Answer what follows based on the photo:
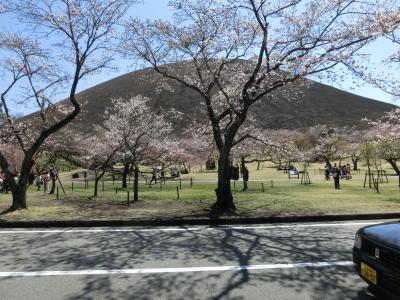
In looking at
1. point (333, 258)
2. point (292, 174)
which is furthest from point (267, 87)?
point (292, 174)

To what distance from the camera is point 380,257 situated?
434cm

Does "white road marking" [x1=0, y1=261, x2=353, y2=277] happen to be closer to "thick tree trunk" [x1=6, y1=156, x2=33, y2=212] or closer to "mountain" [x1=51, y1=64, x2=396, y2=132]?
"thick tree trunk" [x1=6, y1=156, x2=33, y2=212]

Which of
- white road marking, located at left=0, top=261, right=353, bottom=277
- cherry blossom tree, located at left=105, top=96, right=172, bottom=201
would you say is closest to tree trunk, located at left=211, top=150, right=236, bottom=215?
white road marking, located at left=0, top=261, right=353, bottom=277

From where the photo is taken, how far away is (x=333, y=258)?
6527mm

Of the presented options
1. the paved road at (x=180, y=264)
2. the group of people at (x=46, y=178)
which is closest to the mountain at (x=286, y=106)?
the group of people at (x=46, y=178)

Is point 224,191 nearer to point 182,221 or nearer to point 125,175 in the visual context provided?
point 182,221

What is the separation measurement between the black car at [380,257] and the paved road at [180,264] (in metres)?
0.48

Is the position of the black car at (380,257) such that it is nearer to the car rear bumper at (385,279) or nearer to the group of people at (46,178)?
the car rear bumper at (385,279)

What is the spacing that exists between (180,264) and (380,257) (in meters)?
2.92

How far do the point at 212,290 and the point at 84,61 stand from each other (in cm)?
953

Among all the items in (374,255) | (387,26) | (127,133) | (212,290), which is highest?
(387,26)

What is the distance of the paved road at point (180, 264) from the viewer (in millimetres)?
5047

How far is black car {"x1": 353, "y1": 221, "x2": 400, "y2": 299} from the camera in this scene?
4.08m

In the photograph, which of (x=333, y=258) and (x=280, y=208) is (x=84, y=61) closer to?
(x=280, y=208)
